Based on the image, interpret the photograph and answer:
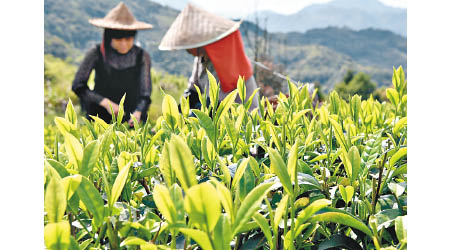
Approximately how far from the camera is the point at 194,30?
336 cm

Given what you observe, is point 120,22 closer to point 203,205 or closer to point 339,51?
point 203,205

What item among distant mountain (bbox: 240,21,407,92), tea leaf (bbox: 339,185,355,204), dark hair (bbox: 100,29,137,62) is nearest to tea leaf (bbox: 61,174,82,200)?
tea leaf (bbox: 339,185,355,204)

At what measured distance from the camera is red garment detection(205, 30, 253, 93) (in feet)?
11.2

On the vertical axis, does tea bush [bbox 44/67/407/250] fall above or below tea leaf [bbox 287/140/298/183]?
below

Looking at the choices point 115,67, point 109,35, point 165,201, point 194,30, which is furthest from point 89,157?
point 109,35

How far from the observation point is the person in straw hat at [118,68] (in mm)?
5492

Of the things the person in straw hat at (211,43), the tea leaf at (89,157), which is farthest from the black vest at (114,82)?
the tea leaf at (89,157)

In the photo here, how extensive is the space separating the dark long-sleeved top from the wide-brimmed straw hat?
12.7 inches

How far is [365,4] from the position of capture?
1954 inches

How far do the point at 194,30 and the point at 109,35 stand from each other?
9.24ft

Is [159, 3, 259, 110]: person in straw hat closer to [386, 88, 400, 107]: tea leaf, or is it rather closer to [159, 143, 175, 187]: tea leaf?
[386, 88, 400, 107]: tea leaf

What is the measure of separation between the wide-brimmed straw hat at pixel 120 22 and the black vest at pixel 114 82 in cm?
34

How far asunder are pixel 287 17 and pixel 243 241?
38.8m
